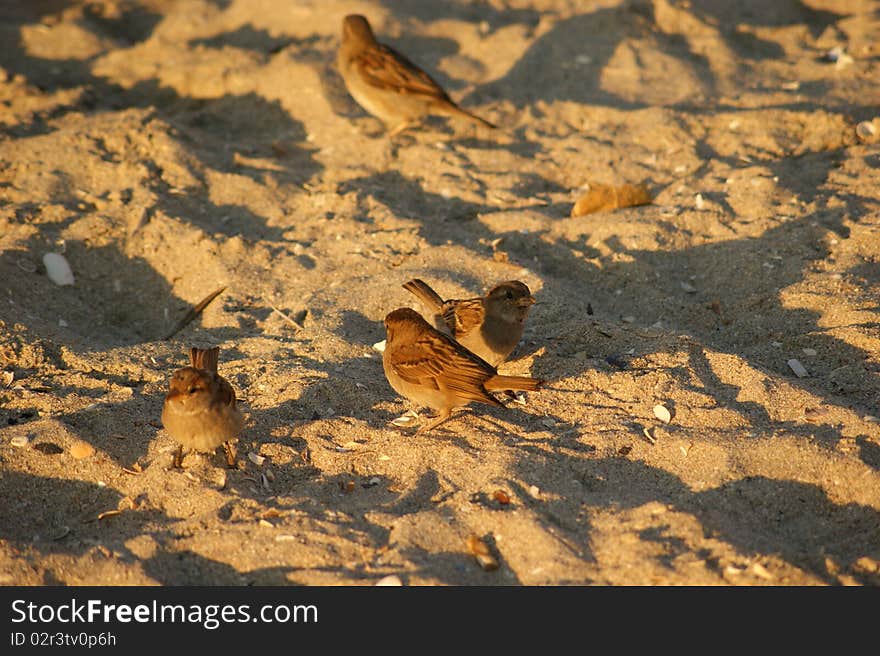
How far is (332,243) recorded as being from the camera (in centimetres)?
721

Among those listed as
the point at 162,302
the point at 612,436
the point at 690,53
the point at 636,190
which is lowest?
the point at 162,302

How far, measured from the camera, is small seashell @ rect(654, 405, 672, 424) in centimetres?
525

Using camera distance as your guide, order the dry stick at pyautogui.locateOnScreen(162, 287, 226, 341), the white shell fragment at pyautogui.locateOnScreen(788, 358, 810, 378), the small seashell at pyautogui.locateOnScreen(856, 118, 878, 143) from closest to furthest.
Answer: the white shell fragment at pyautogui.locateOnScreen(788, 358, 810, 378)
the dry stick at pyautogui.locateOnScreen(162, 287, 226, 341)
the small seashell at pyautogui.locateOnScreen(856, 118, 878, 143)

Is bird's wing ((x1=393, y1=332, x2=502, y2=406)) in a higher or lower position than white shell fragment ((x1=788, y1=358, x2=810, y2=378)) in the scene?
lower

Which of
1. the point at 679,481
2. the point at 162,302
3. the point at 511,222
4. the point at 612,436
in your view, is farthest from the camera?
the point at 511,222

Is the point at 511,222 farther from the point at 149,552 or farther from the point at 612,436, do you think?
the point at 149,552

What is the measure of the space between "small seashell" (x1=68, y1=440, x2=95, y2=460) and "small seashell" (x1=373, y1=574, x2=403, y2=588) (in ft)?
6.24

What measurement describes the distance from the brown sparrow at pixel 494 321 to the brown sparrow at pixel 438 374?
0.28 metres

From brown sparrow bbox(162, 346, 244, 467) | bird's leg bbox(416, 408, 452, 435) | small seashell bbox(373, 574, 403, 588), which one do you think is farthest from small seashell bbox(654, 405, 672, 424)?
brown sparrow bbox(162, 346, 244, 467)

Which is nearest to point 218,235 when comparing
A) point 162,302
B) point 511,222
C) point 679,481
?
point 162,302

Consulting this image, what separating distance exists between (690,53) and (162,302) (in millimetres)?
6324

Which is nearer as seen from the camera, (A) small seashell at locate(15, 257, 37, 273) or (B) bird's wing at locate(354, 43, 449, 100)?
(A) small seashell at locate(15, 257, 37, 273)

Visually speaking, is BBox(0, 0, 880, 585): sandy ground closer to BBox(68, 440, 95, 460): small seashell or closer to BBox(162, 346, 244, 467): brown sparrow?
BBox(68, 440, 95, 460): small seashell

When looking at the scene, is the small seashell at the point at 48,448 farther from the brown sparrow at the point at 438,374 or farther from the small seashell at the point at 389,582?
the small seashell at the point at 389,582
